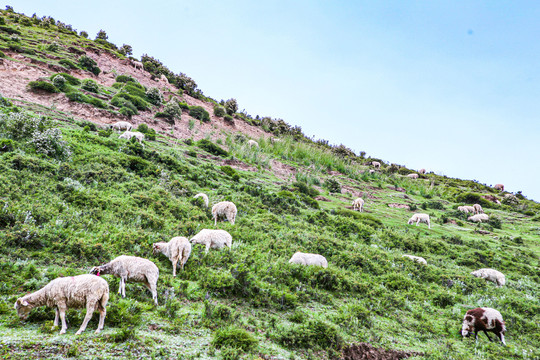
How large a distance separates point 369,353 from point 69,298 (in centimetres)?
748

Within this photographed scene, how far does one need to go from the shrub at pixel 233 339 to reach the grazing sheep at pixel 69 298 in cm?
248

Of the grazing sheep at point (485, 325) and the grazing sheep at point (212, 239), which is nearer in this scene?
the grazing sheep at point (485, 325)

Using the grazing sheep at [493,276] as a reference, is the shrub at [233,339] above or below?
below

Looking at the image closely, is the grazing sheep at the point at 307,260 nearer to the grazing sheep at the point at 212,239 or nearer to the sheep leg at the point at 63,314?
the grazing sheep at the point at 212,239

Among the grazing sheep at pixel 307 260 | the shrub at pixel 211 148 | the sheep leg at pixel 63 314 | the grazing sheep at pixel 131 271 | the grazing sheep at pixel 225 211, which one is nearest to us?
the sheep leg at pixel 63 314

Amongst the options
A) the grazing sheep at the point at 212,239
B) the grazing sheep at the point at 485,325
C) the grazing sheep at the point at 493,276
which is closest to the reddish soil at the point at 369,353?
the grazing sheep at the point at 485,325

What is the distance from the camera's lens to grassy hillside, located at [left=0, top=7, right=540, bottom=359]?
6891 millimetres

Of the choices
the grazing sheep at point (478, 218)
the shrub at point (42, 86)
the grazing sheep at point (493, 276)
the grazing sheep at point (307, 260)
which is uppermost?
the shrub at point (42, 86)

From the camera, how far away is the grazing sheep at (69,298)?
6223 mm

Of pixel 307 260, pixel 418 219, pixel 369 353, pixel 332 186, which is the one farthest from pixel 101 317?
pixel 332 186

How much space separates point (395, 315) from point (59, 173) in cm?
1695

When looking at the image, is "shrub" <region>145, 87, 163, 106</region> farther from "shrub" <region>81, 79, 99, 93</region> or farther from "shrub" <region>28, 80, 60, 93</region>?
"shrub" <region>28, 80, 60, 93</region>

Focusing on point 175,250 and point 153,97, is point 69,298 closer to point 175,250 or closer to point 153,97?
point 175,250

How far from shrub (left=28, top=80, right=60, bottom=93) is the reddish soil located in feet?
119
